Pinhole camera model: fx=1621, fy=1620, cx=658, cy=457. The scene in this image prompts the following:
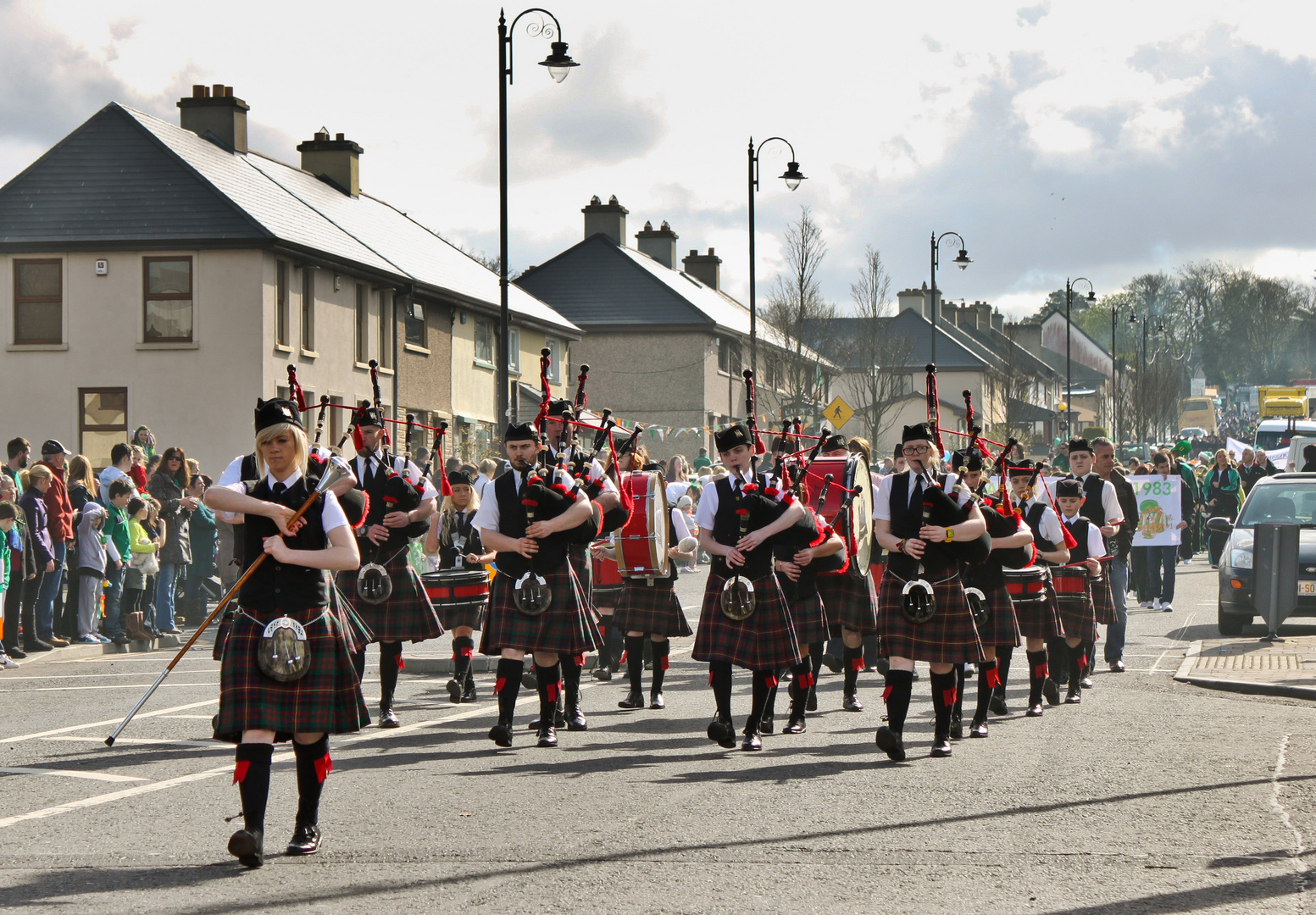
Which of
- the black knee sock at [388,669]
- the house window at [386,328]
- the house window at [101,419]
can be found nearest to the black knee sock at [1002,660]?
the black knee sock at [388,669]

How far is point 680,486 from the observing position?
2180cm

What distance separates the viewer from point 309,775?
637 centimetres

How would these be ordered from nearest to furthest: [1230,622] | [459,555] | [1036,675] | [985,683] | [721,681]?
[721,681]
[985,683]
[1036,675]
[459,555]
[1230,622]

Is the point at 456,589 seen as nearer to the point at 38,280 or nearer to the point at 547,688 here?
the point at 547,688

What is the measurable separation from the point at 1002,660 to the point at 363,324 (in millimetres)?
24600

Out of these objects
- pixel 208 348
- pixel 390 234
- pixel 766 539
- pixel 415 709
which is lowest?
pixel 415 709

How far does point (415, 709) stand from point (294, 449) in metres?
5.02

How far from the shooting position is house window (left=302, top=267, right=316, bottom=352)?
3138 centimetres

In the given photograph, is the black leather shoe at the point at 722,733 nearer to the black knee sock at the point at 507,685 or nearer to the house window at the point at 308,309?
the black knee sock at the point at 507,685

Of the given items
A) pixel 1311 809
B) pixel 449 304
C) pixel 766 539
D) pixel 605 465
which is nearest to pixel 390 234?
pixel 449 304

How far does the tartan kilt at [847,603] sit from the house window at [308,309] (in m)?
21.7

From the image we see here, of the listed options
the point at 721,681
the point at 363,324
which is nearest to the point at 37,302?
the point at 363,324

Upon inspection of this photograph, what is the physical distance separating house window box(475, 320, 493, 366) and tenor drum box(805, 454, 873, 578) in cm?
2954

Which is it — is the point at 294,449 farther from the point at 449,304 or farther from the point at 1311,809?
the point at 449,304
